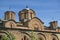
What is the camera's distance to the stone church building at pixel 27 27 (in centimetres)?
A: 2650

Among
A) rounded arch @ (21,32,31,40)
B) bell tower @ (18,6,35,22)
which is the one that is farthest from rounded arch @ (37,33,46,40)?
bell tower @ (18,6,35,22)

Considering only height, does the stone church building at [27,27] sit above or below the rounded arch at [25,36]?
above

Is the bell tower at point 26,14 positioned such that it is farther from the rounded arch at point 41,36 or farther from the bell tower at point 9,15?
the rounded arch at point 41,36

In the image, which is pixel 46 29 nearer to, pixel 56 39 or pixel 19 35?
pixel 56 39

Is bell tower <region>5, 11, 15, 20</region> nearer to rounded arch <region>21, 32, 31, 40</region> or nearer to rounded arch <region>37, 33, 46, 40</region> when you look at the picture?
rounded arch <region>21, 32, 31, 40</region>

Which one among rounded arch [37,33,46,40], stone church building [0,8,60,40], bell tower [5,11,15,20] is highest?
bell tower [5,11,15,20]

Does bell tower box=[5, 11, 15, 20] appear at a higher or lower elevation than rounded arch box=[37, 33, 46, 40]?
higher

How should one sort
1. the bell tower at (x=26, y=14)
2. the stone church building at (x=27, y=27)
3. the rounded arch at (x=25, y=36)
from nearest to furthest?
the stone church building at (x=27, y=27), the rounded arch at (x=25, y=36), the bell tower at (x=26, y=14)

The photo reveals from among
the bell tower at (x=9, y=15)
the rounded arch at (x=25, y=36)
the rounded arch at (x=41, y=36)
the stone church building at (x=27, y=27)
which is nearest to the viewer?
the stone church building at (x=27, y=27)

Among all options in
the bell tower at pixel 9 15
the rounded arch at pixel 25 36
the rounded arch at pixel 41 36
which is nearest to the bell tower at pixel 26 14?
the bell tower at pixel 9 15

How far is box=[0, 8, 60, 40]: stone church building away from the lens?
86.9 ft

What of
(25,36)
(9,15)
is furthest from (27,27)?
(9,15)

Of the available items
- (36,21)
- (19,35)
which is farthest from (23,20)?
(19,35)

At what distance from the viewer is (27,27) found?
27891 mm
